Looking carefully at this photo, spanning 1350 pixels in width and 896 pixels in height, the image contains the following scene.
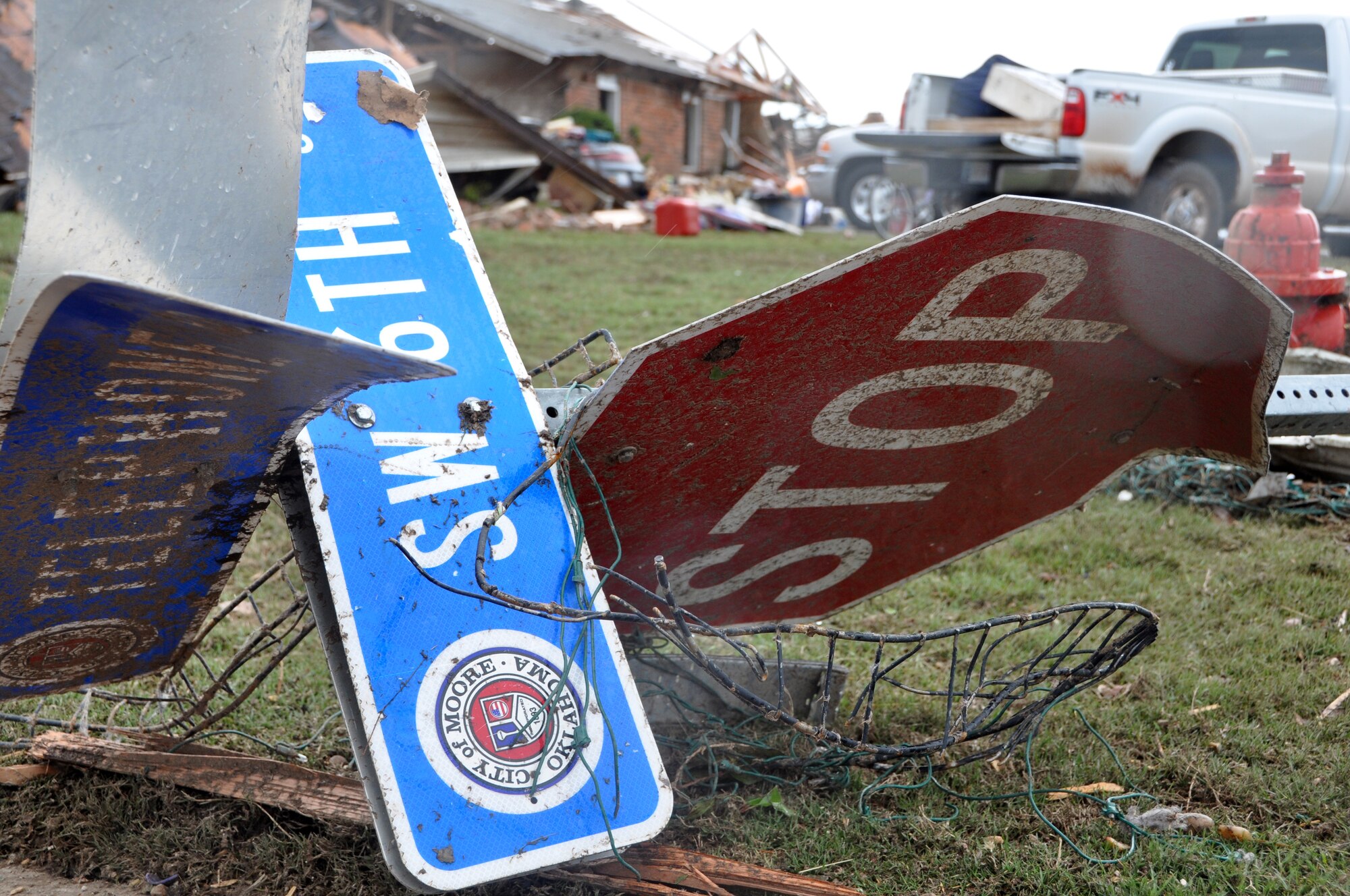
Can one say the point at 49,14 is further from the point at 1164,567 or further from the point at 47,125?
the point at 1164,567

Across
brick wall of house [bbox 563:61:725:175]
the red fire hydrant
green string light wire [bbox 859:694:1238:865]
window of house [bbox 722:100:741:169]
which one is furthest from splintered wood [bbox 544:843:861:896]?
window of house [bbox 722:100:741:169]

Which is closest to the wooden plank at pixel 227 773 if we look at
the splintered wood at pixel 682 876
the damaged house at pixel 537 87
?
the splintered wood at pixel 682 876

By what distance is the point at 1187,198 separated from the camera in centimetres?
853

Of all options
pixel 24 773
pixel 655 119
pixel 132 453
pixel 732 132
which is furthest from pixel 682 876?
pixel 732 132

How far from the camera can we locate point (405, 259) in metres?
2.21

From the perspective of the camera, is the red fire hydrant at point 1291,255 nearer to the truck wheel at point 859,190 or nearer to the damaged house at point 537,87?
the truck wheel at point 859,190

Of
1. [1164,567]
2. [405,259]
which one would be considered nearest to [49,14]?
[405,259]

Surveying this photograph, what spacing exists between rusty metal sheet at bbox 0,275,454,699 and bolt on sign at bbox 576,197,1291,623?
55 cm

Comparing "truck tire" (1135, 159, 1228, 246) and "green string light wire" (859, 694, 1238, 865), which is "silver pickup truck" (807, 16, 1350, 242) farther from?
"green string light wire" (859, 694, 1238, 865)

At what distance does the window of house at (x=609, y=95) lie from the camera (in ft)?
70.8

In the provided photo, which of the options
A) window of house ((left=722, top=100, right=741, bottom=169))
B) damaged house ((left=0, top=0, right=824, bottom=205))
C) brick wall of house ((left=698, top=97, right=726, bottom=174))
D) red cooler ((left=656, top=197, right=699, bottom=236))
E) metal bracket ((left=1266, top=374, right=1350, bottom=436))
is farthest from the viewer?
window of house ((left=722, top=100, right=741, bottom=169))

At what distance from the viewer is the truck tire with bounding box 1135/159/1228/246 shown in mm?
8469

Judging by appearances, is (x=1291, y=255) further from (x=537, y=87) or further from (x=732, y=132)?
(x=732, y=132)

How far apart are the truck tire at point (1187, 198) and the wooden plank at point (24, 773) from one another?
8209mm
